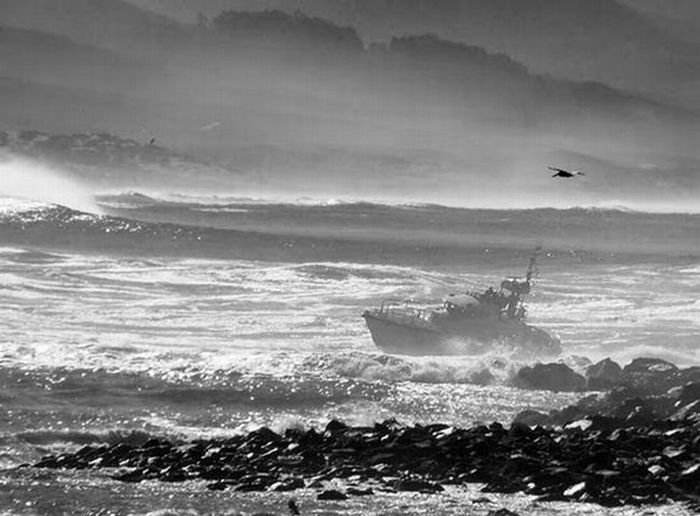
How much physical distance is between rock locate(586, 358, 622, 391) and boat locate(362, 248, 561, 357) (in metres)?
9.78

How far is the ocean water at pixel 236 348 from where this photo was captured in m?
29.8

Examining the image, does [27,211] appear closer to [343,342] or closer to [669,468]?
[343,342]

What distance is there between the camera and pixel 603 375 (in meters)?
50.8

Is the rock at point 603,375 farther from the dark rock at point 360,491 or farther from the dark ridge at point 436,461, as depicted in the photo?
the dark rock at point 360,491

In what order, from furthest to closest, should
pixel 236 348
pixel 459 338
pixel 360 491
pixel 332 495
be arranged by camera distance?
pixel 459 338, pixel 236 348, pixel 360 491, pixel 332 495

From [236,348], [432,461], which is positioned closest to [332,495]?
[432,461]

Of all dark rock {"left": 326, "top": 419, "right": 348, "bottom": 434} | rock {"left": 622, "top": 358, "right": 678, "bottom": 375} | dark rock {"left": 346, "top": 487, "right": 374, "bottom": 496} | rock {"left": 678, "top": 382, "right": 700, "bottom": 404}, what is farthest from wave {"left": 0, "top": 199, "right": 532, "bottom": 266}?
dark rock {"left": 346, "top": 487, "right": 374, "bottom": 496}

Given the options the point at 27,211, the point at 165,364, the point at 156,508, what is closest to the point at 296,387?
the point at 165,364

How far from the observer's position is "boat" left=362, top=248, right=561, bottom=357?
62.5 meters

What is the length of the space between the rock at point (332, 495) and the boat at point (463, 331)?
115 ft

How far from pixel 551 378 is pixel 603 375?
2403mm

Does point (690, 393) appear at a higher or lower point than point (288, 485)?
higher

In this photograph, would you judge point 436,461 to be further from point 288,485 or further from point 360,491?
point 288,485

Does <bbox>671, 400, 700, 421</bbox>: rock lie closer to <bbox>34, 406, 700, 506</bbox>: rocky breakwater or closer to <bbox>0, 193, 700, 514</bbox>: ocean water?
<bbox>34, 406, 700, 506</bbox>: rocky breakwater
